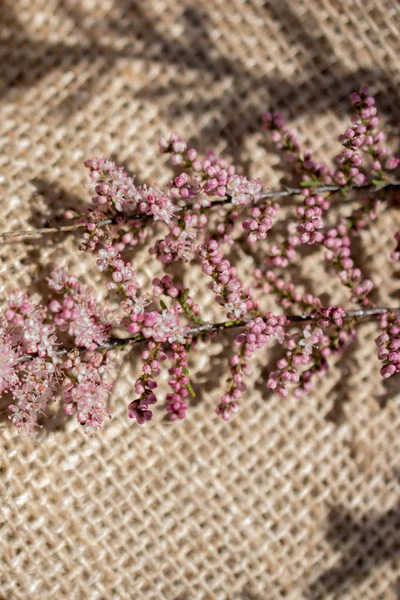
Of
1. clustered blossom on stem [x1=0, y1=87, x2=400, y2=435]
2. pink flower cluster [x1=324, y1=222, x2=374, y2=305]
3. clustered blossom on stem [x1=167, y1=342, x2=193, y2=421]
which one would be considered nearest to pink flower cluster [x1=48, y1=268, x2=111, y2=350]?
clustered blossom on stem [x1=0, y1=87, x2=400, y2=435]

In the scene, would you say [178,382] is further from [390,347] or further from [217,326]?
[390,347]

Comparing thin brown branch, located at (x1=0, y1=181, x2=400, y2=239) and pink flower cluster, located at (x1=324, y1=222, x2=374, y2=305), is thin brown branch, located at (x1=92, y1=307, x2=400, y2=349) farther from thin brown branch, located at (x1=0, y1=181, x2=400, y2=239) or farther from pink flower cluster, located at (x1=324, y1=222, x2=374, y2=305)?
thin brown branch, located at (x1=0, y1=181, x2=400, y2=239)

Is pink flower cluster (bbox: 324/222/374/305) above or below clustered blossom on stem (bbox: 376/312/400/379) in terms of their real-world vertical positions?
above

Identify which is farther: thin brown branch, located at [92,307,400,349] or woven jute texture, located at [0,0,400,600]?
woven jute texture, located at [0,0,400,600]

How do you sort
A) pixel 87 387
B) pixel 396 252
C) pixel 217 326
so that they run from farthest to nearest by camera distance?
pixel 396 252 → pixel 217 326 → pixel 87 387

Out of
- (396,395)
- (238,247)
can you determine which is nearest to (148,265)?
(238,247)

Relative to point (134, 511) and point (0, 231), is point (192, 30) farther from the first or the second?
point (134, 511)

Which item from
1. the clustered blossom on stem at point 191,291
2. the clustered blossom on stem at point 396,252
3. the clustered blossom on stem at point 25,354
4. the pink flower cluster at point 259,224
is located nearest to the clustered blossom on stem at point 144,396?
the clustered blossom on stem at point 191,291

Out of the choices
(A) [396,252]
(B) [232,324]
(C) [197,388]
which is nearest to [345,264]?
(A) [396,252]
